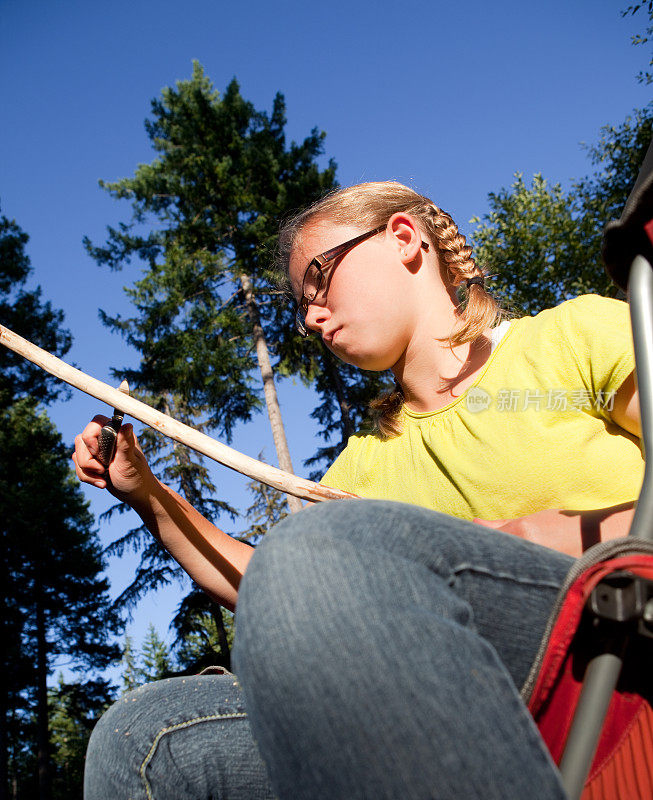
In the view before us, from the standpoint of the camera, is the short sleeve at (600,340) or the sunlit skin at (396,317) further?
the sunlit skin at (396,317)

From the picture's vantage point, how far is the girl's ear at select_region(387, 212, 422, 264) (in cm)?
220

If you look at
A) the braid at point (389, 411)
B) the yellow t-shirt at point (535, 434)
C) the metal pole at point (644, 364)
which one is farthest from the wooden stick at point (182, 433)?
the metal pole at point (644, 364)

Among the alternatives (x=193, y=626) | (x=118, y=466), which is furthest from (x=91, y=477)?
(x=193, y=626)

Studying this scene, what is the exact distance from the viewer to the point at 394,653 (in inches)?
25.2

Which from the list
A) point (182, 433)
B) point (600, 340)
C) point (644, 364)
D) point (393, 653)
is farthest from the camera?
point (182, 433)

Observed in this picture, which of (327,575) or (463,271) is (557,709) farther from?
(463,271)

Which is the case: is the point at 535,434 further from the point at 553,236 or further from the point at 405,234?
the point at 553,236

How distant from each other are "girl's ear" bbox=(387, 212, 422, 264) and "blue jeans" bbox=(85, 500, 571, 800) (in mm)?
1576

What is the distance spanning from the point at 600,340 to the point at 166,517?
1285mm

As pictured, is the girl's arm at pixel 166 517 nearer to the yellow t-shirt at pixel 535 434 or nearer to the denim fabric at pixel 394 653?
the yellow t-shirt at pixel 535 434

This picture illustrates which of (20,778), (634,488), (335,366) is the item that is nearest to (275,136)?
(335,366)

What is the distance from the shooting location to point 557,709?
699 millimetres

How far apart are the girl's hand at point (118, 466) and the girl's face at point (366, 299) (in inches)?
28.7

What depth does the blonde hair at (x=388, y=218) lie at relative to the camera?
210 centimetres
